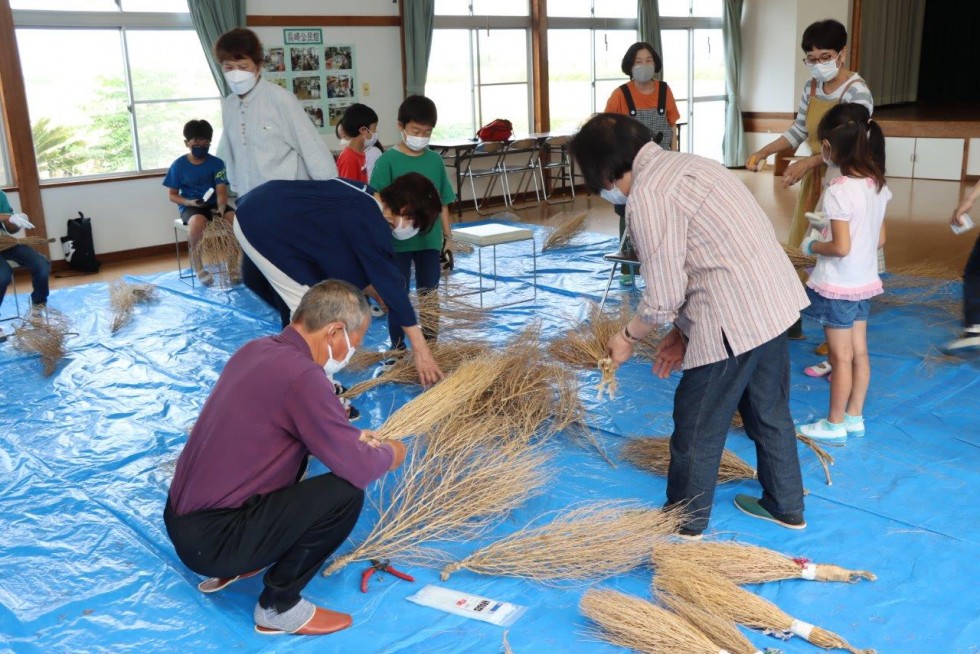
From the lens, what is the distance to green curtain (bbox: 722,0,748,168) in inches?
483

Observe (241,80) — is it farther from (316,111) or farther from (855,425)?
(316,111)

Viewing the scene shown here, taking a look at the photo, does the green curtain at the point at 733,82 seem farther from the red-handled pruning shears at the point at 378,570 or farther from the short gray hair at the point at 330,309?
the short gray hair at the point at 330,309

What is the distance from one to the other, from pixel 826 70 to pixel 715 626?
3136 millimetres

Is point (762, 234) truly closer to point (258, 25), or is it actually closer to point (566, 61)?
point (258, 25)

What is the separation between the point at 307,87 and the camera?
8422mm

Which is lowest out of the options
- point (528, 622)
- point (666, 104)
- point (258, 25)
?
point (528, 622)

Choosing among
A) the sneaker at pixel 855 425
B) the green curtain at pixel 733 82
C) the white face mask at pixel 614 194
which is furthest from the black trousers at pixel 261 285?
the green curtain at pixel 733 82

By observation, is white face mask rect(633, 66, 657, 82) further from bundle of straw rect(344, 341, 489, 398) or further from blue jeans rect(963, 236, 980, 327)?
bundle of straw rect(344, 341, 489, 398)

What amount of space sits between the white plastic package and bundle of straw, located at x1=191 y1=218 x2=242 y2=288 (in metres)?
4.06

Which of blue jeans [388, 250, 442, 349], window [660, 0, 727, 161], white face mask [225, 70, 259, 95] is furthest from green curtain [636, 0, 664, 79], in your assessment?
white face mask [225, 70, 259, 95]

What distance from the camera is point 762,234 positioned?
7.38 ft

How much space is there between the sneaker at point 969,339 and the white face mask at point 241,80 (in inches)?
130

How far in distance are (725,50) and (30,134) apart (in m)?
9.26

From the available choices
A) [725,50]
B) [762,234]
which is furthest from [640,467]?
[725,50]
